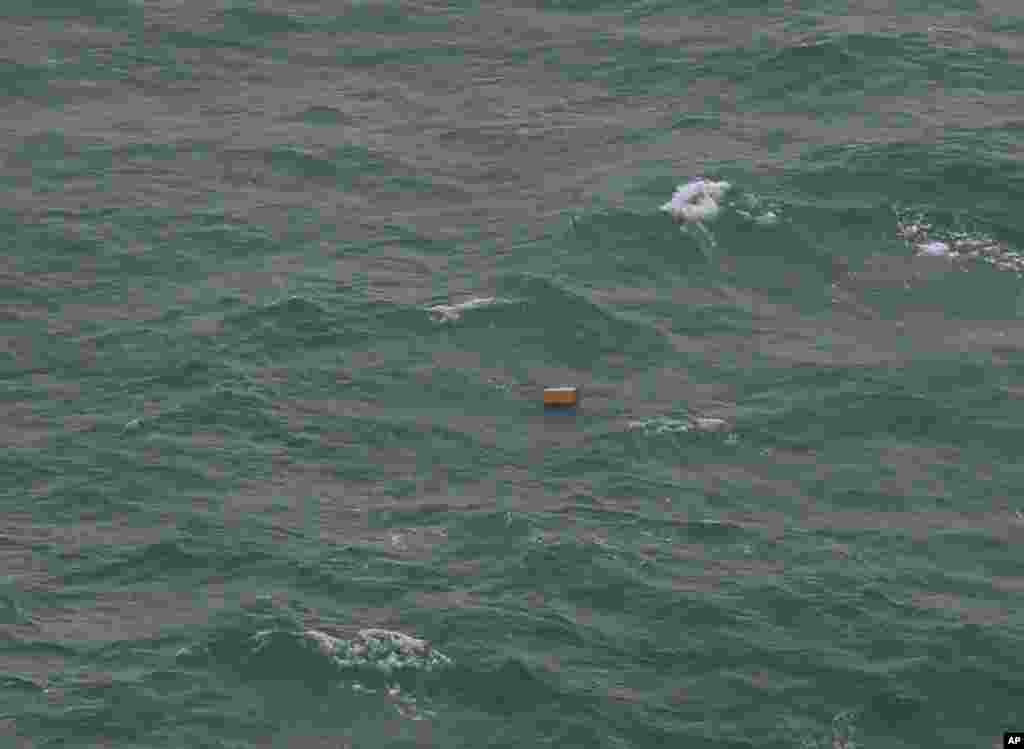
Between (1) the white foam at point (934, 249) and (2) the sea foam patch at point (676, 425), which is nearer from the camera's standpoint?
(2) the sea foam patch at point (676, 425)

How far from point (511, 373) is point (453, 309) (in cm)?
755

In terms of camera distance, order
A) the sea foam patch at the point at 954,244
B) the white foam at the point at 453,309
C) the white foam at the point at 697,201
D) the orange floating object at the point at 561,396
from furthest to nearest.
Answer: the white foam at the point at 697,201, the sea foam patch at the point at 954,244, the white foam at the point at 453,309, the orange floating object at the point at 561,396

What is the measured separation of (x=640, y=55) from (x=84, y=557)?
236 ft

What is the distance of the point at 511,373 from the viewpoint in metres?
137

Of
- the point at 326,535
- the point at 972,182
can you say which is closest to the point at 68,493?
the point at 326,535

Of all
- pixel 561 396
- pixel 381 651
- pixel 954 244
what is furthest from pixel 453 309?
pixel 381 651

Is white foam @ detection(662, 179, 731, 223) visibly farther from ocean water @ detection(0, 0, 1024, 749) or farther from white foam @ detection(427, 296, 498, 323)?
white foam @ detection(427, 296, 498, 323)

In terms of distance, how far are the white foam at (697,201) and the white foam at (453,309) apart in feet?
51.2

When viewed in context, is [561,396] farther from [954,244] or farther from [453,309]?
[954,244]

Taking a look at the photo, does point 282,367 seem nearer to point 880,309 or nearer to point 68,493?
point 68,493

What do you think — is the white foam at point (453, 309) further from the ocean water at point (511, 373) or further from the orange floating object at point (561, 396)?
the orange floating object at point (561, 396)

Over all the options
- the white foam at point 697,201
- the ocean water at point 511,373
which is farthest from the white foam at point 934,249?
the white foam at point 697,201

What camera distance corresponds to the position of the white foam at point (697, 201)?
149500 millimetres

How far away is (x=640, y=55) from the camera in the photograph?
570ft
